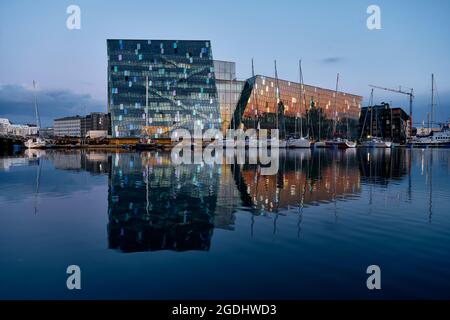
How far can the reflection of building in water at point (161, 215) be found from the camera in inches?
522

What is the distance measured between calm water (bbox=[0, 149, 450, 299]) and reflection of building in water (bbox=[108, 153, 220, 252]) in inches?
2.6

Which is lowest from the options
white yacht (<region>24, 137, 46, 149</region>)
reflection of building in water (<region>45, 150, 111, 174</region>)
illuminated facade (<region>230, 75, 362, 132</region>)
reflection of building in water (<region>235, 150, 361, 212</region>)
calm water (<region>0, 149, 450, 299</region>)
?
calm water (<region>0, 149, 450, 299</region>)

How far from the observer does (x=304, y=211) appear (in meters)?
18.9

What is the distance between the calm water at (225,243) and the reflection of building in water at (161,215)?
2.6 inches

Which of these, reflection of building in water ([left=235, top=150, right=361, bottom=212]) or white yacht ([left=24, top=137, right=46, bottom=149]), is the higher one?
white yacht ([left=24, top=137, right=46, bottom=149])

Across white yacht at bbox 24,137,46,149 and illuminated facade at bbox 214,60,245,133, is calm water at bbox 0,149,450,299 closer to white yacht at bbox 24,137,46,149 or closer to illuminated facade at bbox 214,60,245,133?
white yacht at bbox 24,137,46,149

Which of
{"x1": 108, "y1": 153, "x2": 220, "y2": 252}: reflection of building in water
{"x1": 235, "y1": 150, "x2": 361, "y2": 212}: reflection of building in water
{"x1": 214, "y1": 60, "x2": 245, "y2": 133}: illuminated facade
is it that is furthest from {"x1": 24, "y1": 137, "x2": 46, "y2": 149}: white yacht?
{"x1": 235, "y1": 150, "x2": 361, "y2": 212}: reflection of building in water

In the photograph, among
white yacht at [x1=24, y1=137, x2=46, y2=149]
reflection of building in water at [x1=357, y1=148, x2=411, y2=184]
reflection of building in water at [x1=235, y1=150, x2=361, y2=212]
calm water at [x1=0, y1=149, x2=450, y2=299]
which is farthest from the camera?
white yacht at [x1=24, y1=137, x2=46, y2=149]

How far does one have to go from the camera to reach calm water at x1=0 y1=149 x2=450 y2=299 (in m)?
9.35

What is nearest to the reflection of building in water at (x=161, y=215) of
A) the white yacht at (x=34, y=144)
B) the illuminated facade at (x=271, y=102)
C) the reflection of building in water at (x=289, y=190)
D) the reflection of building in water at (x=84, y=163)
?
the reflection of building in water at (x=289, y=190)
